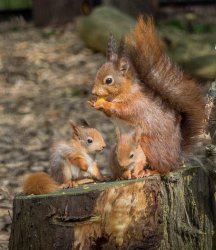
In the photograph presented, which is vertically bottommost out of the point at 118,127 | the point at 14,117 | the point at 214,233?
the point at 14,117

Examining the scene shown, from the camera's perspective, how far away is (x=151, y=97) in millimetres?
4188

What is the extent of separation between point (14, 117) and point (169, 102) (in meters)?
3.92

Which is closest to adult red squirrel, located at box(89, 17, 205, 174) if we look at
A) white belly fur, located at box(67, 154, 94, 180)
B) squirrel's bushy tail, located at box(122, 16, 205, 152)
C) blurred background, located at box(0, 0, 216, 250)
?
squirrel's bushy tail, located at box(122, 16, 205, 152)

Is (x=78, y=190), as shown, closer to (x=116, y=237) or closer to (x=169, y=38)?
(x=116, y=237)

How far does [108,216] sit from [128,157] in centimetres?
32

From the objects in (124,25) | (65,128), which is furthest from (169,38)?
(65,128)

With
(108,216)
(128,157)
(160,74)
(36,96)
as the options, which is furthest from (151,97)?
(36,96)

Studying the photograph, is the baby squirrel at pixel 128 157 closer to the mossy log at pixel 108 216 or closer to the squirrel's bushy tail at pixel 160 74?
the mossy log at pixel 108 216

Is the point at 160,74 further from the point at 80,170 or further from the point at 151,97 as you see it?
the point at 80,170

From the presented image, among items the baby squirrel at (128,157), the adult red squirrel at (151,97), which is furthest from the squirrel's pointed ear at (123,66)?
the baby squirrel at (128,157)

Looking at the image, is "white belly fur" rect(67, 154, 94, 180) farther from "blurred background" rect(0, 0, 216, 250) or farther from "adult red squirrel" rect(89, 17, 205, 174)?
"blurred background" rect(0, 0, 216, 250)

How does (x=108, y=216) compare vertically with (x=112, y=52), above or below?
below

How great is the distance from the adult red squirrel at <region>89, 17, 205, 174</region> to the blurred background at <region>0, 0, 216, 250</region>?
5.02 feet

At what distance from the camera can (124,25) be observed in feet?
32.5
